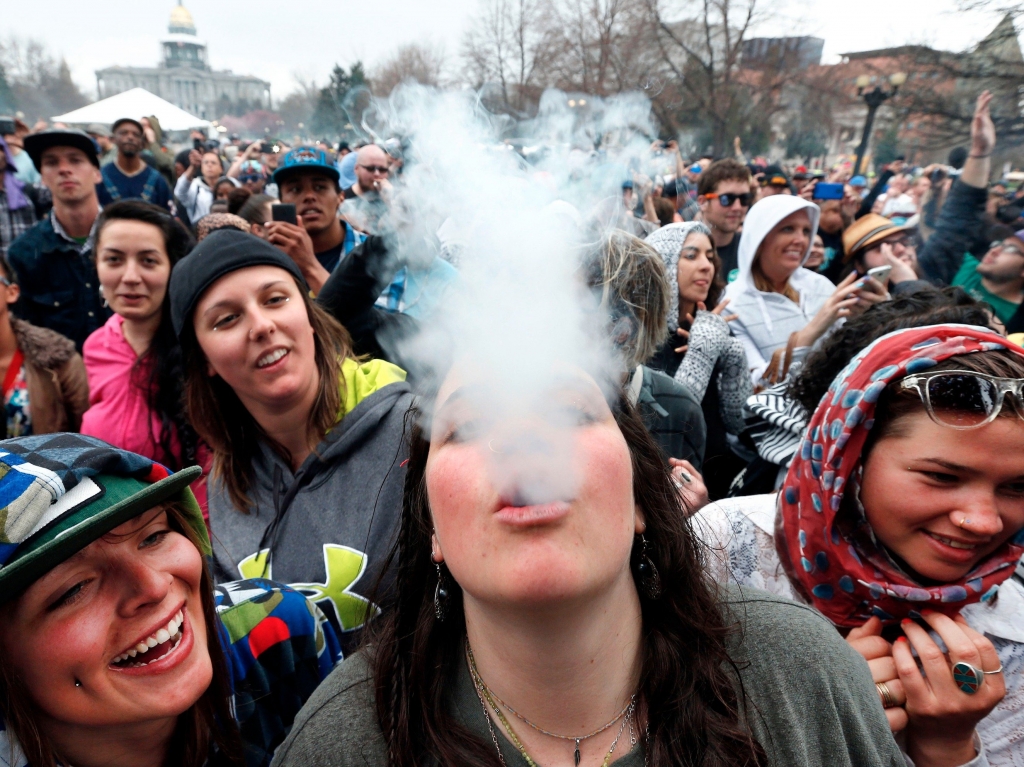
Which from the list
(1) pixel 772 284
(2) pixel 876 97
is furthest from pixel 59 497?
(2) pixel 876 97

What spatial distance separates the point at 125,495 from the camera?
4.59ft

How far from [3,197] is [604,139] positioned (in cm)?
608

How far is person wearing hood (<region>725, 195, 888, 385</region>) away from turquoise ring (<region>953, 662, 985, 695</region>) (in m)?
2.24

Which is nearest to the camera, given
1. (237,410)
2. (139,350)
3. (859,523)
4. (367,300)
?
(859,523)

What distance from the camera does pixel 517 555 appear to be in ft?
4.08

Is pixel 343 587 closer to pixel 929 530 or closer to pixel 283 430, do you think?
pixel 283 430

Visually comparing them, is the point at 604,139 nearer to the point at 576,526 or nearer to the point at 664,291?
the point at 664,291

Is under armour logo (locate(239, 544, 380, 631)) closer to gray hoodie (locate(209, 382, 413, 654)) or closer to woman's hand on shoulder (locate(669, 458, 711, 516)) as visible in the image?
gray hoodie (locate(209, 382, 413, 654))

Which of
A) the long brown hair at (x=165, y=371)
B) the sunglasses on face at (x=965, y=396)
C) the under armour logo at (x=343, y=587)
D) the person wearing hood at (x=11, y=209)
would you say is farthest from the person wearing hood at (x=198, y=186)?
the sunglasses on face at (x=965, y=396)

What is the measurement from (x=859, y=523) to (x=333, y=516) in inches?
65.0

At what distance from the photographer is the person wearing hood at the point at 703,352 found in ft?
11.2

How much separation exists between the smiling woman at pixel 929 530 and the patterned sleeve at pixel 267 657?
145 centimetres

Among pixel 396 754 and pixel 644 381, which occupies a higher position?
pixel 644 381

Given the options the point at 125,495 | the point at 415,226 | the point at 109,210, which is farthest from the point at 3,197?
the point at 125,495
